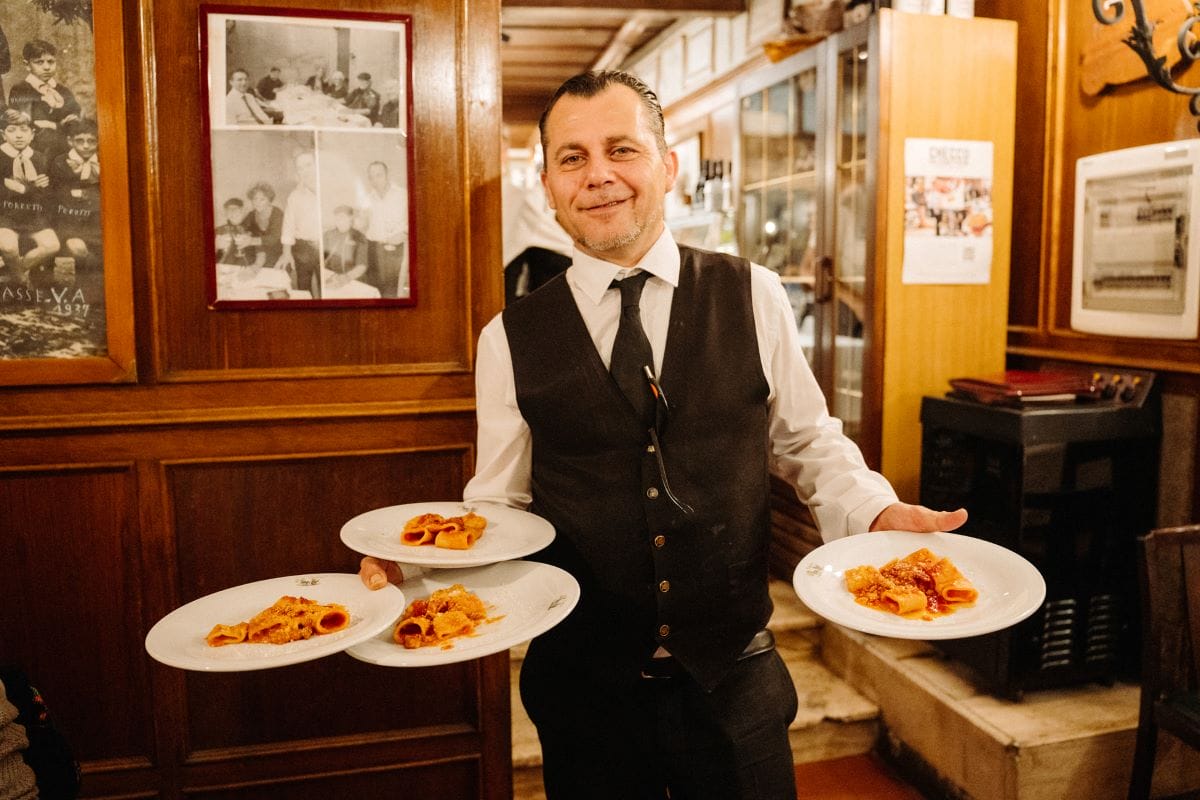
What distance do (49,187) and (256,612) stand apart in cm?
105

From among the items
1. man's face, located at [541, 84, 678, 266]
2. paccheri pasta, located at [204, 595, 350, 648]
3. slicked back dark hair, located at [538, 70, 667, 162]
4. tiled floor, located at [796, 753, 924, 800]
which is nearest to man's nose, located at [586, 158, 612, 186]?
man's face, located at [541, 84, 678, 266]

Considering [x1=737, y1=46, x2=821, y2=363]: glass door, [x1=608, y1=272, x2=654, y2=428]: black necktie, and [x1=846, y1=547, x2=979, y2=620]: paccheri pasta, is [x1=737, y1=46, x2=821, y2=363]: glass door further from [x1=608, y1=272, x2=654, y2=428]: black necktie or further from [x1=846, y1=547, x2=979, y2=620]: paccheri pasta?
[x1=846, y1=547, x2=979, y2=620]: paccheri pasta

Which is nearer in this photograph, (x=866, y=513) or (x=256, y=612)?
(x=256, y=612)

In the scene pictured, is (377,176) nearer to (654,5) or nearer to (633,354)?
(633,354)

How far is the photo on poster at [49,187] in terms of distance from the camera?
1.78 metres

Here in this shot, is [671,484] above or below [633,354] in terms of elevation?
below

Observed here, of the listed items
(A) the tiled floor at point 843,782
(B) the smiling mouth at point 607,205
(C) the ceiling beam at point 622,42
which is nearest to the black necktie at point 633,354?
(B) the smiling mouth at point 607,205

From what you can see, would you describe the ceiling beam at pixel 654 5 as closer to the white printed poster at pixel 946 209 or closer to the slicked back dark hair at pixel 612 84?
the white printed poster at pixel 946 209

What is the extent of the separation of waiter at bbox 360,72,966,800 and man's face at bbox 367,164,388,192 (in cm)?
48

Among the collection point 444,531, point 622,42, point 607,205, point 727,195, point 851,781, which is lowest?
point 851,781

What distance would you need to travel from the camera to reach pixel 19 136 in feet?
5.86

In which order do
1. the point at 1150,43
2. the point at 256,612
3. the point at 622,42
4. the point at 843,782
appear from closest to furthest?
the point at 256,612, the point at 1150,43, the point at 843,782, the point at 622,42

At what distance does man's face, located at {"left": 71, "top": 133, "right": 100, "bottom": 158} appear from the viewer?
1815 millimetres

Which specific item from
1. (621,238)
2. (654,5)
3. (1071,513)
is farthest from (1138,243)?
(654,5)
